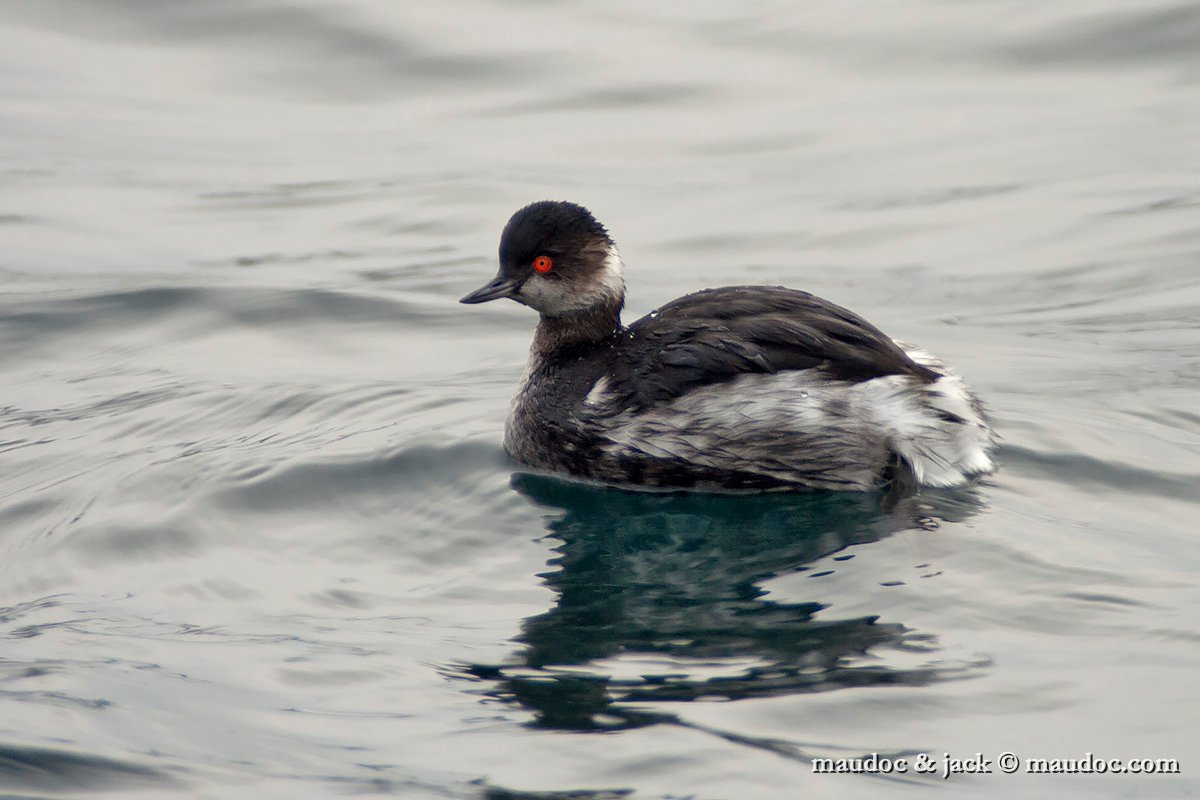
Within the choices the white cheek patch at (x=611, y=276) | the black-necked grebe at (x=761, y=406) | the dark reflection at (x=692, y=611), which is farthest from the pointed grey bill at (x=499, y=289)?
the dark reflection at (x=692, y=611)

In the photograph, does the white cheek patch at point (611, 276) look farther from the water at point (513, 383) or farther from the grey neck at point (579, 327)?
the water at point (513, 383)

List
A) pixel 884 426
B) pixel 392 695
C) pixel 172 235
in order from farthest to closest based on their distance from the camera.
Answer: pixel 172 235 → pixel 884 426 → pixel 392 695

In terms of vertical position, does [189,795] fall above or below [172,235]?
below

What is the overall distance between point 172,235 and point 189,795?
7.12 meters

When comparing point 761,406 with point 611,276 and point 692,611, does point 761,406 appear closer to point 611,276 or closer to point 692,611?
→ point 611,276

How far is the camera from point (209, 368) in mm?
7820

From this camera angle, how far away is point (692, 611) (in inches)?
186

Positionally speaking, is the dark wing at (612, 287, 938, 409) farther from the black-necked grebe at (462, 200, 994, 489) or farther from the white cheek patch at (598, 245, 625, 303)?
the white cheek patch at (598, 245, 625, 303)

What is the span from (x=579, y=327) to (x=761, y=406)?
1.03 meters

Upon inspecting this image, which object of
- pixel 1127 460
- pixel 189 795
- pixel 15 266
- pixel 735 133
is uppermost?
pixel 735 133

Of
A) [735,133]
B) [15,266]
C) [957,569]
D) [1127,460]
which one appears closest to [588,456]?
[957,569]

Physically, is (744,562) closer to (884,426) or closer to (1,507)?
(884,426)

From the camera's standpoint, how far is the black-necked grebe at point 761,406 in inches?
220

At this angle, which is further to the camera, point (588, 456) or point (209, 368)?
point (209, 368)
